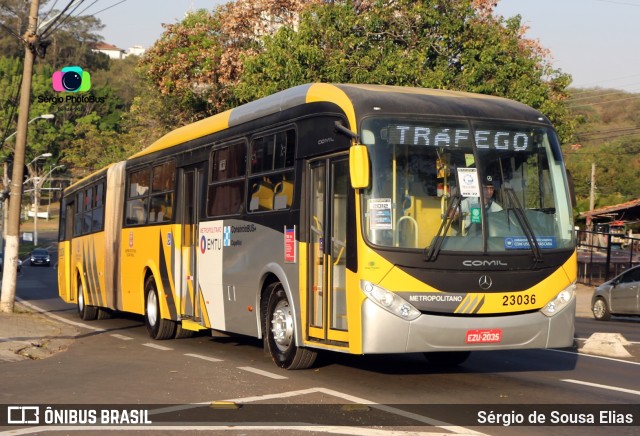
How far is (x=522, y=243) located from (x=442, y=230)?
95 cm

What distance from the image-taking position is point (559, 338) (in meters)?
11.3

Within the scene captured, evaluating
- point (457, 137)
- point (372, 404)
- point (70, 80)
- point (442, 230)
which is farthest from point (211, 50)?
point (70, 80)

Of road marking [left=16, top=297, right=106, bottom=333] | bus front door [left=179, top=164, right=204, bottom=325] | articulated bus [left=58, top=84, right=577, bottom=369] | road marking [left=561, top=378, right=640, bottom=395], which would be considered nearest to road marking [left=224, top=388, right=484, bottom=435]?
articulated bus [left=58, top=84, right=577, bottom=369]

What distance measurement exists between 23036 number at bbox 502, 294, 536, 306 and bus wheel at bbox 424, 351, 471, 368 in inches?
87.0

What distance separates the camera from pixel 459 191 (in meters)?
11.0

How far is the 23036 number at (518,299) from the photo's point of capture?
11.1 meters

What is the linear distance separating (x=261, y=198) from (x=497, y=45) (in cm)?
1890

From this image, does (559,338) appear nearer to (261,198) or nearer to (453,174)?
(453,174)

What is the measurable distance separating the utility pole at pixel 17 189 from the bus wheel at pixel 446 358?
514 inches

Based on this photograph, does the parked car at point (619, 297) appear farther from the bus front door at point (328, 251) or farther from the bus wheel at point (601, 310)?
the bus front door at point (328, 251)

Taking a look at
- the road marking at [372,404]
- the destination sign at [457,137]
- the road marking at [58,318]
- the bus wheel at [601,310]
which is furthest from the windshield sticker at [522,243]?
the bus wheel at [601,310]

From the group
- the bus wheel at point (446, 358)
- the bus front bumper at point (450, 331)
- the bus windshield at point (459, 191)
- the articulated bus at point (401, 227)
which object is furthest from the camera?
the bus wheel at point (446, 358)

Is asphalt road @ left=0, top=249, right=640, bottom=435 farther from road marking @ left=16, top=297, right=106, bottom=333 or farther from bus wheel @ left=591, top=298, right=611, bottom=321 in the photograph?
bus wheel @ left=591, top=298, right=611, bottom=321

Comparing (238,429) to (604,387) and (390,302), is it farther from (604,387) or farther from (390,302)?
(604,387)
